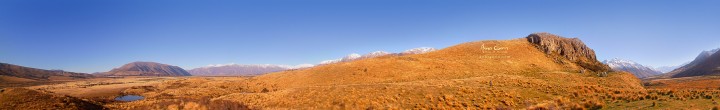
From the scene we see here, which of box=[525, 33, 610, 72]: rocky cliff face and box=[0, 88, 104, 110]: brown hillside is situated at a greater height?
box=[525, 33, 610, 72]: rocky cliff face

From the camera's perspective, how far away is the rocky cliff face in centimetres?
5804

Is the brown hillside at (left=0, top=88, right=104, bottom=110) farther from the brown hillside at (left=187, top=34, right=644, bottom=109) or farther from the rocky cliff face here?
the rocky cliff face

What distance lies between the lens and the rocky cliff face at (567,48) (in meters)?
58.0

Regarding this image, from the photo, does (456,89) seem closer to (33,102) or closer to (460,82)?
(460,82)

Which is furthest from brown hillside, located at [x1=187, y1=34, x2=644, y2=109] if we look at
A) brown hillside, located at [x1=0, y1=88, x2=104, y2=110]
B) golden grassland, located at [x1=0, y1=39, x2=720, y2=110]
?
brown hillside, located at [x1=0, y1=88, x2=104, y2=110]

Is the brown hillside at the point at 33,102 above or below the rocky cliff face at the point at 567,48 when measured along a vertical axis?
below

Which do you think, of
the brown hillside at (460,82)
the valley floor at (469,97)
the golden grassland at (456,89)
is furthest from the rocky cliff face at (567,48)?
the valley floor at (469,97)

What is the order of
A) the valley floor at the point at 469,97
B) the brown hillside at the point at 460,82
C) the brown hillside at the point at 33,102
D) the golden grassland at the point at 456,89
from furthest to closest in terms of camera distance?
the brown hillside at the point at 460,82, the golden grassland at the point at 456,89, the valley floor at the point at 469,97, the brown hillside at the point at 33,102

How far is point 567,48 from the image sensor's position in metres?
60.2

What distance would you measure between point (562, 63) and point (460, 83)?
78.1 ft

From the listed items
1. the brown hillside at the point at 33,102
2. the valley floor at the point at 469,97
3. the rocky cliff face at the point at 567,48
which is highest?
the rocky cliff face at the point at 567,48

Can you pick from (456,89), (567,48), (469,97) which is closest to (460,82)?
(456,89)

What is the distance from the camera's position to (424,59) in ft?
179

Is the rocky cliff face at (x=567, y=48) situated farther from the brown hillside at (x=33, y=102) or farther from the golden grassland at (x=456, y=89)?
the brown hillside at (x=33, y=102)
